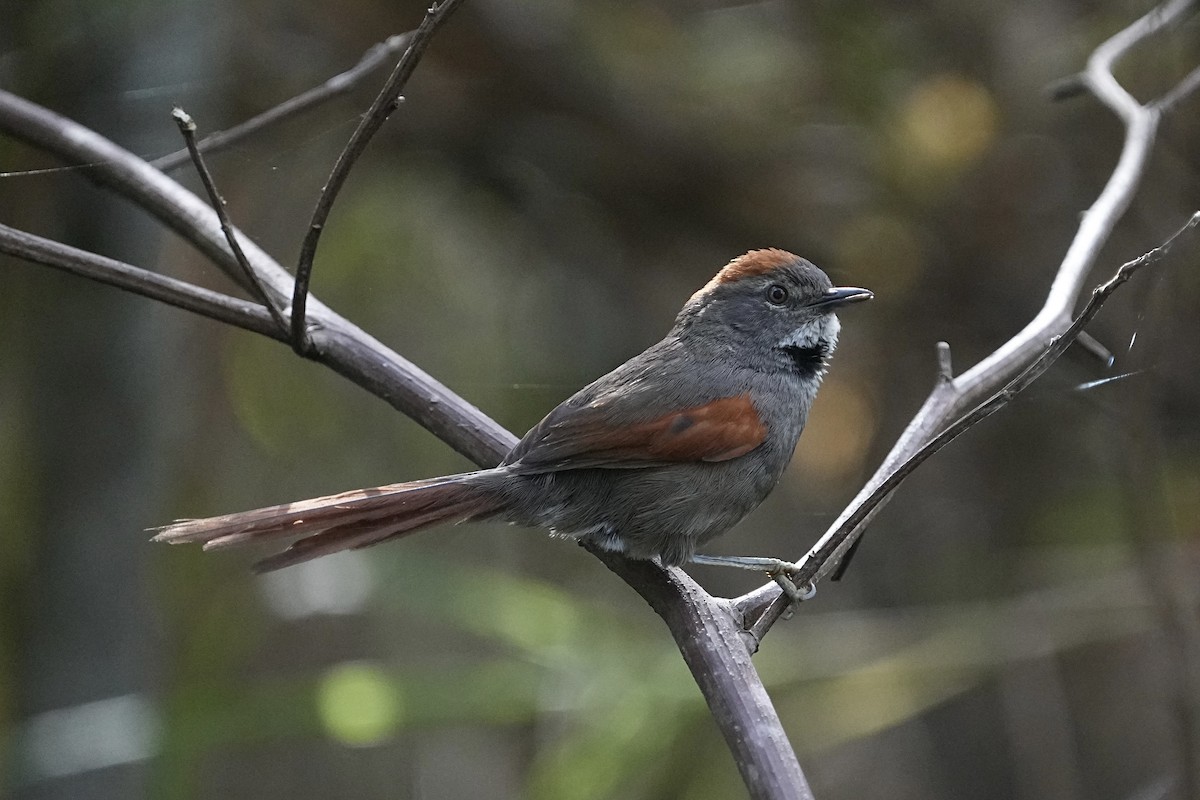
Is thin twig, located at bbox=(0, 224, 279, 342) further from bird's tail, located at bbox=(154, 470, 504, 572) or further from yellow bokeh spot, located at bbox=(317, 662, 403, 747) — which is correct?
yellow bokeh spot, located at bbox=(317, 662, 403, 747)

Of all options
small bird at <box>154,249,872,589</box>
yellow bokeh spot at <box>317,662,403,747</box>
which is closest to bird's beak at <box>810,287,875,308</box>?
small bird at <box>154,249,872,589</box>

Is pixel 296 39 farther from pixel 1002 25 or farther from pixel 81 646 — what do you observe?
pixel 1002 25

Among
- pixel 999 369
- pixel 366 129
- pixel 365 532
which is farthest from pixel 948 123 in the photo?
pixel 366 129

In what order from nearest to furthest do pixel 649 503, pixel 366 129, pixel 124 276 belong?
pixel 366 129
pixel 124 276
pixel 649 503

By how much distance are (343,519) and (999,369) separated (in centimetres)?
143

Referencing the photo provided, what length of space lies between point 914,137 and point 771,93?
0.63 meters

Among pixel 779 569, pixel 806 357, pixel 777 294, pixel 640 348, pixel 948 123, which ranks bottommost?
pixel 640 348

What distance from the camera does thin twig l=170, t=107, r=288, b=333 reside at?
6.37 ft

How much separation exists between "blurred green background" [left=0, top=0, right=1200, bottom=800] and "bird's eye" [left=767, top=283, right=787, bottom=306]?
4.12 feet

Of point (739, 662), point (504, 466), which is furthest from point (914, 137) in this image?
point (739, 662)

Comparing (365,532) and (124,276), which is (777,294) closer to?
(365,532)

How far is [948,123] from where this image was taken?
500 centimetres

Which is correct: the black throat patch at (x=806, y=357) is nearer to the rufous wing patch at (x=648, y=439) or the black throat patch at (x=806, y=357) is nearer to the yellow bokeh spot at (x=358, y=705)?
the rufous wing patch at (x=648, y=439)

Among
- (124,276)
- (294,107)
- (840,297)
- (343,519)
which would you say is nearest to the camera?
(124,276)
